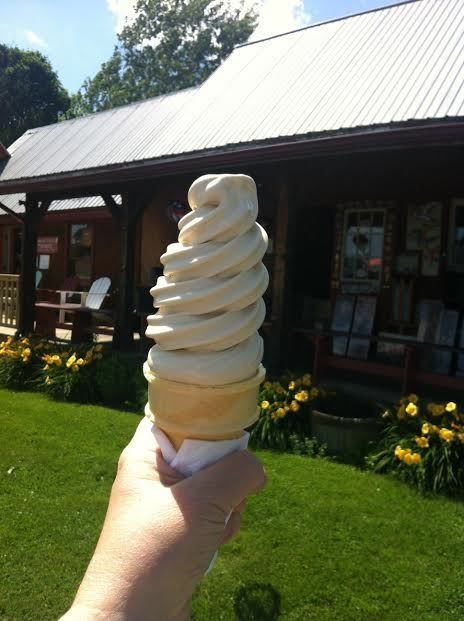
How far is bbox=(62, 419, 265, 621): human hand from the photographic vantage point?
1102 mm

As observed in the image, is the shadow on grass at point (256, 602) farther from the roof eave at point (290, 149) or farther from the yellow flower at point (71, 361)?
the yellow flower at point (71, 361)

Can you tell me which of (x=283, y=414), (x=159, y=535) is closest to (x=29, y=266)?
(x=283, y=414)

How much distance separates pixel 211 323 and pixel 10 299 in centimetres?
1048

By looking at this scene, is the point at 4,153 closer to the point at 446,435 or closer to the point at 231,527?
the point at 446,435

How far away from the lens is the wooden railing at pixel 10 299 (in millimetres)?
10875

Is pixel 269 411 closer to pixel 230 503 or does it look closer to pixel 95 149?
pixel 230 503

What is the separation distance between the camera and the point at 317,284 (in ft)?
31.8

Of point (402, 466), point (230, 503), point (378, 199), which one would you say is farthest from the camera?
point (378, 199)

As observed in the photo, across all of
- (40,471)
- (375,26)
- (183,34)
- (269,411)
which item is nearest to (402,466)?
(269,411)

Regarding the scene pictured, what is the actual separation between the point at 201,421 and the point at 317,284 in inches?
334

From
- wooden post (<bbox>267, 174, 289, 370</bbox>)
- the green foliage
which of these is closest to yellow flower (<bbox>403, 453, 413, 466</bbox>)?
wooden post (<bbox>267, 174, 289, 370</bbox>)

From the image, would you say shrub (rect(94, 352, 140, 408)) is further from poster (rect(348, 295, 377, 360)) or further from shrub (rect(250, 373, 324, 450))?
poster (rect(348, 295, 377, 360))

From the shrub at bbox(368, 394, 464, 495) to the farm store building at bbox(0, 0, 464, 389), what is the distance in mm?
999

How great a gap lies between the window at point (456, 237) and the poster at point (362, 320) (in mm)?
1245
